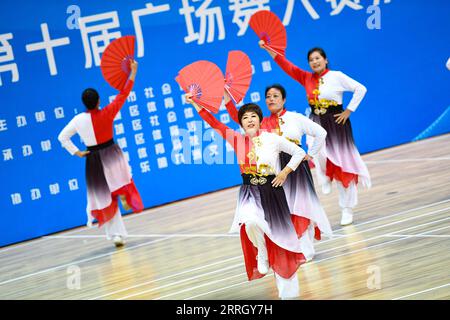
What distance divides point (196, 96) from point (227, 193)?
19.0 feet

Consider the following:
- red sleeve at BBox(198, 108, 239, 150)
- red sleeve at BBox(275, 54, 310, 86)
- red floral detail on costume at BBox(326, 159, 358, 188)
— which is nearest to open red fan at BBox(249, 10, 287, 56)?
red sleeve at BBox(275, 54, 310, 86)

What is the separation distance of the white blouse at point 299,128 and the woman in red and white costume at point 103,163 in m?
2.70

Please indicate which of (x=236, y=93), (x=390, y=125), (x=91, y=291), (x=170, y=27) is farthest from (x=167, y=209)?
(x=236, y=93)

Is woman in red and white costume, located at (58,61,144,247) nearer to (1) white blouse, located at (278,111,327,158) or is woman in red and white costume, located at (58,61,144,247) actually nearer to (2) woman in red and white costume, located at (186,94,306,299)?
(1) white blouse, located at (278,111,327,158)

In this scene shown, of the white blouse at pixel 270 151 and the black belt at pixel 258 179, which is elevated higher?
the white blouse at pixel 270 151

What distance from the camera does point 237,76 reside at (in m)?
5.79

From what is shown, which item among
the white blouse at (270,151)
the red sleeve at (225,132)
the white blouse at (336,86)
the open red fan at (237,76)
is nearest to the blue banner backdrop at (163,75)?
the white blouse at (336,86)

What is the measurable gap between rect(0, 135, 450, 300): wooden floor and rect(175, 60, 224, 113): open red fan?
124cm

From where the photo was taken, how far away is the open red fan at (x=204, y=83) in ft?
18.2

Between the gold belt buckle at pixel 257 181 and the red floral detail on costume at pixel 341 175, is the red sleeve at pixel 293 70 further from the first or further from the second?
the gold belt buckle at pixel 257 181

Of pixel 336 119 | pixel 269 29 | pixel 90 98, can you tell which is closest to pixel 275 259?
pixel 269 29

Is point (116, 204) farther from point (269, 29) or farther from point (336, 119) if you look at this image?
point (269, 29)

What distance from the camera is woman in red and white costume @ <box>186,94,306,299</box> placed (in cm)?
523
